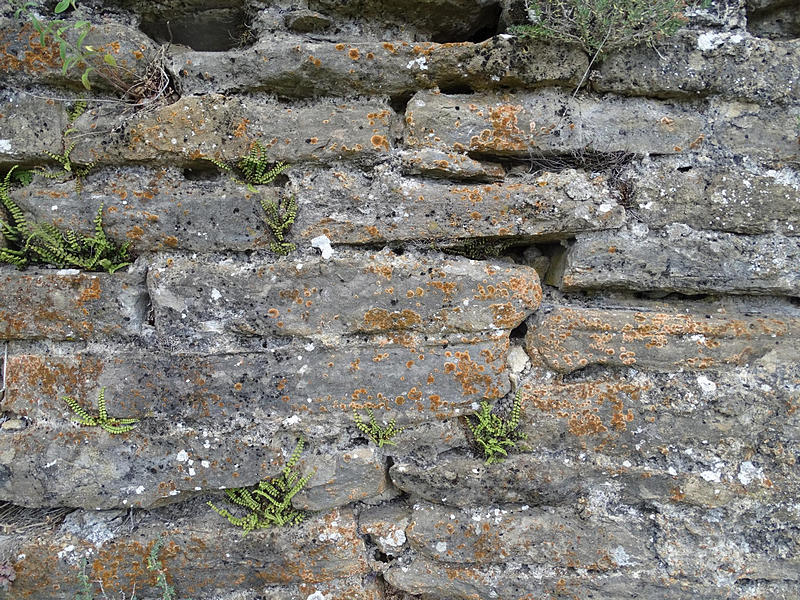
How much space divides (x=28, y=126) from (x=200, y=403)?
957 millimetres

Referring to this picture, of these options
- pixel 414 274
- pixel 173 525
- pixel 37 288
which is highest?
pixel 414 274

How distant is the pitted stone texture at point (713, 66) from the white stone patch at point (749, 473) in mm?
1123

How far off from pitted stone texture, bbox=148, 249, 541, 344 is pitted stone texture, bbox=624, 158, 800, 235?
19.2 inches

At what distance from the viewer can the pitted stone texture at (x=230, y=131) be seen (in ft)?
4.77

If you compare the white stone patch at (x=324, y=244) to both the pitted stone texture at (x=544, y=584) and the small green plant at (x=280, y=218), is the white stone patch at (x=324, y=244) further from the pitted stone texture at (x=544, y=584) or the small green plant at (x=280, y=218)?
the pitted stone texture at (x=544, y=584)

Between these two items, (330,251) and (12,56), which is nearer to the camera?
(12,56)

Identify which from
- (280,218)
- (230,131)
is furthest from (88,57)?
(280,218)

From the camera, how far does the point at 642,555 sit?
1.56 metres

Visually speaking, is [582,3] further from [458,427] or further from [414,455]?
[414,455]

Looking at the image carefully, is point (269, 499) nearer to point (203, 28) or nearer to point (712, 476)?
point (712, 476)

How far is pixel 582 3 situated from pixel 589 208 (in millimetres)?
570

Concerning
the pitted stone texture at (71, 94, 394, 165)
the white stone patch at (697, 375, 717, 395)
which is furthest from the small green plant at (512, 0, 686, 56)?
the white stone patch at (697, 375, 717, 395)

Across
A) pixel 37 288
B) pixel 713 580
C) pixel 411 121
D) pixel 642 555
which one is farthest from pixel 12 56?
pixel 713 580

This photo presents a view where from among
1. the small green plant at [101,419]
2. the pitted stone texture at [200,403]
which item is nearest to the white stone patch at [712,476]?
the pitted stone texture at [200,403]
